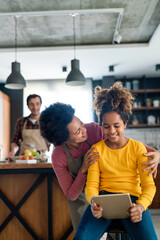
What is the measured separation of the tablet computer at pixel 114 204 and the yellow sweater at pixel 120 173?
0.11m

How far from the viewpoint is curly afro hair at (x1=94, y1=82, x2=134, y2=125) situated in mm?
1485

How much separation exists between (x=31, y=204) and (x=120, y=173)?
3.96 feet

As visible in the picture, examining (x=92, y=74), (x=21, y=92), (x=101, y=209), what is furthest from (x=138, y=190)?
(x=21, y=92)

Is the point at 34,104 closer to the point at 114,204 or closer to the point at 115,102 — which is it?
the point at 115,102

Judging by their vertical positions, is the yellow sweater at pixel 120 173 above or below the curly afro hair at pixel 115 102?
below

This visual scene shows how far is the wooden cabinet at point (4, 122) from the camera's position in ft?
19.8

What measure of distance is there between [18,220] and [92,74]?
4606 mm

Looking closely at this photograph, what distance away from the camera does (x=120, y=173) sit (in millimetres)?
1392

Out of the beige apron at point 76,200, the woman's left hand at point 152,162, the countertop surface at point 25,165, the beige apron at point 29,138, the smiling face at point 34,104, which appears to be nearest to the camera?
the woman's left hand at point 152,162

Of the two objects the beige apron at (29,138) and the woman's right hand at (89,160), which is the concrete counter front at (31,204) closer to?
the woman's right hand at (89,160)

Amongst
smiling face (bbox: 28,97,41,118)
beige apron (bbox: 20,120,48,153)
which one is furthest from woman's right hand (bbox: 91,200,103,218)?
beige apron (bbox: 20,120,48,153)

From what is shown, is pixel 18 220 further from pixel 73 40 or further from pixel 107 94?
pixel 73 40

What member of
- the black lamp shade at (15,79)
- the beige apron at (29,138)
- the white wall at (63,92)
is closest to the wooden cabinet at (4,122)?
the white wall at (63,92)

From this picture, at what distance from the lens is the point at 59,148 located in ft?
5.23
